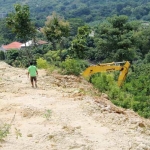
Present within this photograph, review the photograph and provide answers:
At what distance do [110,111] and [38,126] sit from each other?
238 centimetres

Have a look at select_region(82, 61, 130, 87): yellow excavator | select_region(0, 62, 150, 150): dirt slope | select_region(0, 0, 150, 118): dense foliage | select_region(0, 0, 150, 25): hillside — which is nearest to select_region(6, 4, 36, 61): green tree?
select_region(0, 0, 150, 118): dense foliage

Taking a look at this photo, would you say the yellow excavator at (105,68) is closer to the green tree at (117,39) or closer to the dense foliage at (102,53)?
the dense foliage at (102,53)

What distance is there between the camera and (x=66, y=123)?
10164 mm

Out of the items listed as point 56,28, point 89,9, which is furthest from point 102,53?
point 89,9

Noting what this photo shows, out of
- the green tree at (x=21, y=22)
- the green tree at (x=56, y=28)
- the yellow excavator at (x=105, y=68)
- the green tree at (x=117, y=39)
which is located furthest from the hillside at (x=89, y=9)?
the yellow excavator at (x=105, y=68)

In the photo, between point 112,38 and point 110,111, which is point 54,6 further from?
point 110,111

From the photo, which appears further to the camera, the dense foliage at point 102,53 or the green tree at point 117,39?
the green tree at point 117,39

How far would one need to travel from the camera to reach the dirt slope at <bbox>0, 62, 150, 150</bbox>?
8969 mm

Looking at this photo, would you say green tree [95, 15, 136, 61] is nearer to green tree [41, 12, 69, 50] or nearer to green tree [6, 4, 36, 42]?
green tree [41, 12, 69, 50]

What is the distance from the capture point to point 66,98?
496 inches

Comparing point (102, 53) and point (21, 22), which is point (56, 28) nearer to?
point (21, 22)

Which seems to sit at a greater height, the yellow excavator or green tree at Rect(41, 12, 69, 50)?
green tree at Rect(41, 12, 69, 50)

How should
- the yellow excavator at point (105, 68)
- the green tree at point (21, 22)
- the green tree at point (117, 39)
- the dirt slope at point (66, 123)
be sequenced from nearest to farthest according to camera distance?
1. the dirt slope at point (66, 123)
2. the yellow excavator at point (105, 68)
3. the green tree at point (21, 22)
4. the green tree at point (117, 39)

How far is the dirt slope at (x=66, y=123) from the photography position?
8.97 metres
